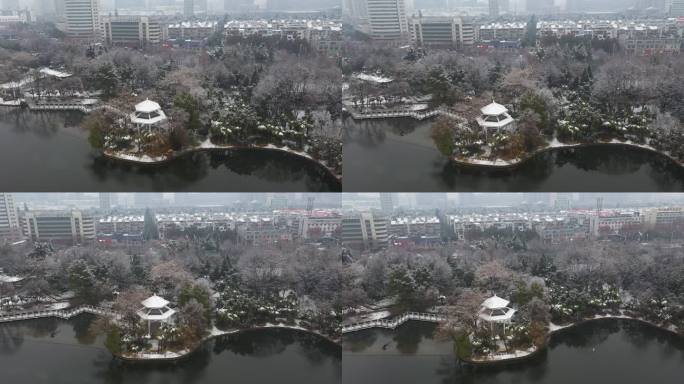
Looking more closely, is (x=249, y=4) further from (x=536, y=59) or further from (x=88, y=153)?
(x=536, y=59)

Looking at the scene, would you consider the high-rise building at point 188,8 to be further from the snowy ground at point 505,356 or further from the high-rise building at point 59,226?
the snowy ground at point 505,356

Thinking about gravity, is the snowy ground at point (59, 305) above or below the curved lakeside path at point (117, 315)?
above

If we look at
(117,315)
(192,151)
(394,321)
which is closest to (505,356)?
(394,321)

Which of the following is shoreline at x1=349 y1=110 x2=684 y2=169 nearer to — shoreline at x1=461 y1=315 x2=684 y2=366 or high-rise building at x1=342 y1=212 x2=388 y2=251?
high-rise building at x1=342 y1=212 x2=388 y2=251

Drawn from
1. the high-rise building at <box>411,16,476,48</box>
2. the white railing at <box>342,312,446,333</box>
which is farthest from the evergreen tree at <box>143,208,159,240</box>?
the high-rise building at <box>411,16,476,48</box>

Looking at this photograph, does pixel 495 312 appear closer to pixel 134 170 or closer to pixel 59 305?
pixel 134 170

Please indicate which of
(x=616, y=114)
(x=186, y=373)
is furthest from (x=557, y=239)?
(x=186, y=373)

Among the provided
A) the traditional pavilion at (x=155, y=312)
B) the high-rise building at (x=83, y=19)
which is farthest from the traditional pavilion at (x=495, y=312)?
the high-rise building at (x=83, y=19)
